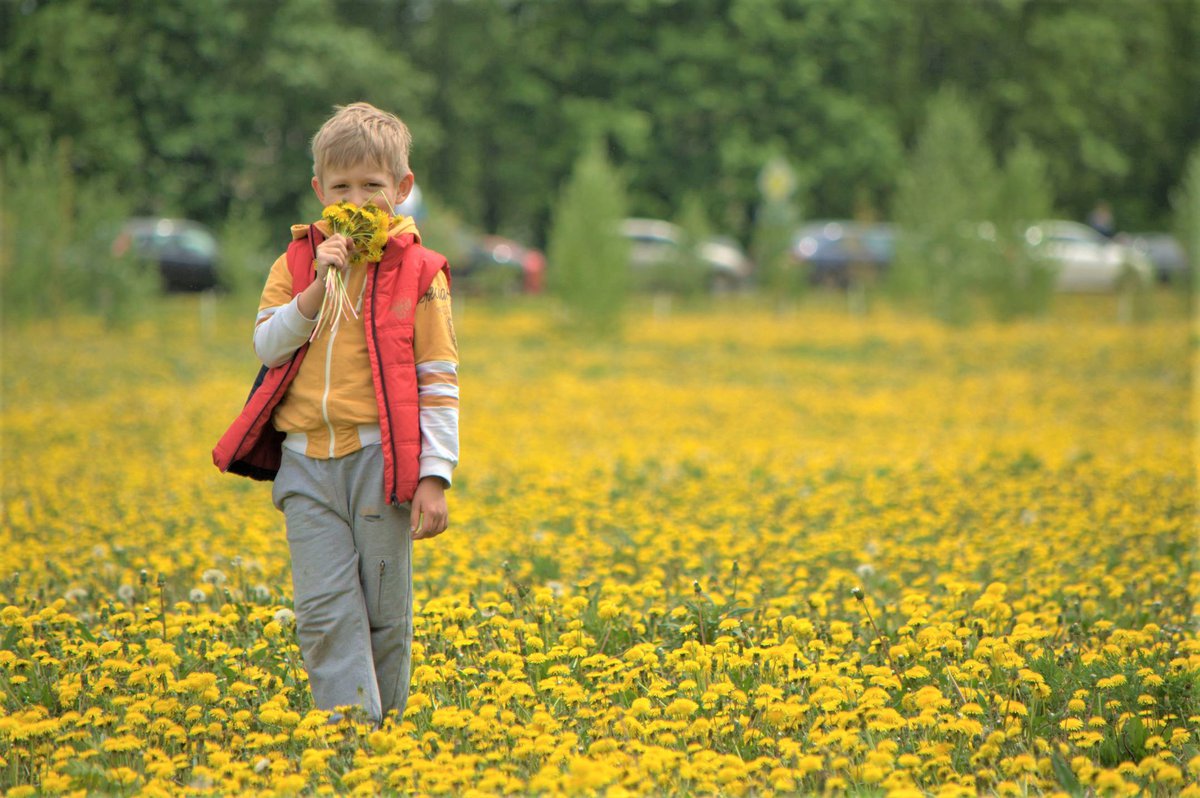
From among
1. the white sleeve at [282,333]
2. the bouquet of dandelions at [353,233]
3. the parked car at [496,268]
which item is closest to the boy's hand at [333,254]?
the bouquet of dandelions at [353,233]

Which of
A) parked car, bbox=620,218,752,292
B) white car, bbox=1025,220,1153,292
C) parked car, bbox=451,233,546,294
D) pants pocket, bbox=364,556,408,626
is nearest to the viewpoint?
pants pocket, bbox=364,556,408,626

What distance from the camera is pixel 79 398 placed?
13344 mm

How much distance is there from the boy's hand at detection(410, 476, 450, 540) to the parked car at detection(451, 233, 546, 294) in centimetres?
2610

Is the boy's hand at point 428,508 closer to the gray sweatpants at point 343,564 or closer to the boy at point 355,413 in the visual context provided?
the boy at point 355,413

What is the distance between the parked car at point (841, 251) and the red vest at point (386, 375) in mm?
28521

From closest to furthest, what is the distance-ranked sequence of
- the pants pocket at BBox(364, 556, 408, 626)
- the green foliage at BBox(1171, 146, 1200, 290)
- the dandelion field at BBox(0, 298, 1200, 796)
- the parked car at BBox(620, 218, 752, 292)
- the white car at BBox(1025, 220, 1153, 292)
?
the dandelion field at BBox(0, 298, 1200, 796) < the pants pocket at BBox(364, 556, 408, 626) < the green foliage at BBox(1171, 146, 1200, 290) < the parked car at BBox(620, 218, 752, 292) < the white car at BBox(1025, 220, 1153, 292)

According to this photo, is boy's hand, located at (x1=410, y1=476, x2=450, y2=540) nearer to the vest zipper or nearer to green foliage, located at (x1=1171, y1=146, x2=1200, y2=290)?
the vest zipper

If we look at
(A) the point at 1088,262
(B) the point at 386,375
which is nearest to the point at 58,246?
(B) the point at 386,375

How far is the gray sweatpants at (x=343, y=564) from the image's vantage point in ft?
11.4

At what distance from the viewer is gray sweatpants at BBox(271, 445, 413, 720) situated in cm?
347

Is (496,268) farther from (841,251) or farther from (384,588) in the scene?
(384,588)

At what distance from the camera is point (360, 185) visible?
3.46m

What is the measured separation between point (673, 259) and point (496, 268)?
13.0 feet

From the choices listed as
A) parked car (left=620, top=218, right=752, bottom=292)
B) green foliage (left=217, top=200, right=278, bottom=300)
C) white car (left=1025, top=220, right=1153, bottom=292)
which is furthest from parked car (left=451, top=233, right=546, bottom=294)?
white car (left=1025, top=220, right=1153, bottom=292)
